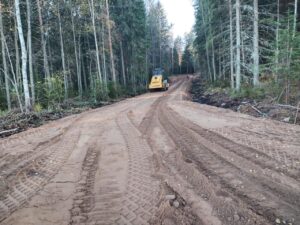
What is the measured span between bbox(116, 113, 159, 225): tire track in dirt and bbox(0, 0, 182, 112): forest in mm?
8817

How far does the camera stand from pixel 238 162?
514cm

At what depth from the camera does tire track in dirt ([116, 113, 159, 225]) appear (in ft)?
11.2

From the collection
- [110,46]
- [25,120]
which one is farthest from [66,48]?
[25,120]

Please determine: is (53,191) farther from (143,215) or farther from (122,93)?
(122,93)

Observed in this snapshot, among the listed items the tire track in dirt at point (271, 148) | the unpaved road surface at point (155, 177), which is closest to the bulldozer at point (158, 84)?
the unpaved road surface at point (155, 177)

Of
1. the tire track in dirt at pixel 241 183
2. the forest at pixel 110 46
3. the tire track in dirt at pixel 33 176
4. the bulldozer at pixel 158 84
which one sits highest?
the forest at pixel 110 46

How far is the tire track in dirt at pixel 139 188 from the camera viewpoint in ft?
11.2

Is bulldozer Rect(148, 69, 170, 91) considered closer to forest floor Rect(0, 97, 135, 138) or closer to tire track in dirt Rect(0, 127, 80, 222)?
forest floor Rect(0, 97, 135, 138)

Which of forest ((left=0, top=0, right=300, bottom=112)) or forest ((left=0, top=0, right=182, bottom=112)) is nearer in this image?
forest ((left=0, top=0, right=300, bottom=112))

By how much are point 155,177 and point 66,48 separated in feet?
84.3

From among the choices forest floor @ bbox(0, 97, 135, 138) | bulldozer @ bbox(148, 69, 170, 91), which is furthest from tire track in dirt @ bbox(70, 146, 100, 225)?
bulldozer @ bbox(148, 69, 170, 91)

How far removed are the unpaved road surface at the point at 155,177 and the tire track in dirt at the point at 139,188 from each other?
13mm

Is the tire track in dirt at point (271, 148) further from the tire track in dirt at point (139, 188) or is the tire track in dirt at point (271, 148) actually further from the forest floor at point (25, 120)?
the forest floor at point (25, 120)

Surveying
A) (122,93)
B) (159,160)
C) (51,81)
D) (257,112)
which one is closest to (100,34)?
(122,93)
